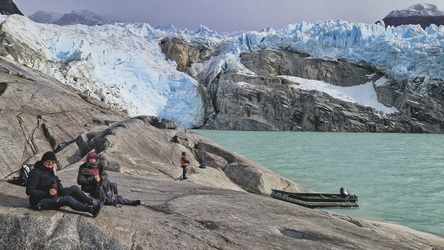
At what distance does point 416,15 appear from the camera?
11094 centimetres

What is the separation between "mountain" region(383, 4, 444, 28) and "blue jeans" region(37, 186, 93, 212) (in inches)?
5062

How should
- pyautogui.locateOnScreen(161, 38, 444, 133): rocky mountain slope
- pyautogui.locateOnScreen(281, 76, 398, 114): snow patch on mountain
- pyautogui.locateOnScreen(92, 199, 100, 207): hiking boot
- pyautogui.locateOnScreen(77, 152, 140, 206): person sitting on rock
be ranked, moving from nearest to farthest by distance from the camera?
1. pyautogui.locateOnScreen(92, 199, 100, 207): hiking boot
2. pyautogui.locateOnScreen(77, 152, 140, 206): person sitting on rock
3. pyautogui.locateOnScreen(161, 38, 444, 133): rocky mountain slope
4. pyautogui.locateOnScreen(281, 76, 398, 114): snow patch on mountain

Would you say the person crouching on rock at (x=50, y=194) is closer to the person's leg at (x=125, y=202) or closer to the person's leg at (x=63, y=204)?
the person's leg at (x=63, y=204)

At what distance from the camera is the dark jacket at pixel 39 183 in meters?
3.70

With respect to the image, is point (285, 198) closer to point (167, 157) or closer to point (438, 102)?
point (167, 157)

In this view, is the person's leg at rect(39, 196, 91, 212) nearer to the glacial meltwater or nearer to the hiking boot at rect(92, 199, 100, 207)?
the hiking boot at rect(92, 199, 100, 207)

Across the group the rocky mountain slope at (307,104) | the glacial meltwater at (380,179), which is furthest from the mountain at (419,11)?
the glacial meltwater at (380,179)

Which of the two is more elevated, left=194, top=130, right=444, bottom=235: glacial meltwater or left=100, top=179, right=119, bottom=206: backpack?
left=100, top=179, right=119, bottom=206: backpack

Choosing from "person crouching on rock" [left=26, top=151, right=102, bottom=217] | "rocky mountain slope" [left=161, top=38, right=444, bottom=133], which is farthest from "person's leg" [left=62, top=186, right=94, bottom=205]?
"rocky mountain slope" [left=161, top=38, right=444, bottom=133]

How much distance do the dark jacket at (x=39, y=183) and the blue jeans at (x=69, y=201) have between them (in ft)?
0.25

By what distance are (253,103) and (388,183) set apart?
4629 cm

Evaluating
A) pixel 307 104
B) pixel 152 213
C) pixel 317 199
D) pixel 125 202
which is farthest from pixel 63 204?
pixel 307 104

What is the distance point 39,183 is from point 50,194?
298 mm

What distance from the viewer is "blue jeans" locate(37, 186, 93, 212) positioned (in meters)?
3.70
